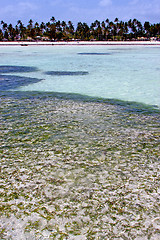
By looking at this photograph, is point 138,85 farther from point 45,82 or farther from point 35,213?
point 35,213

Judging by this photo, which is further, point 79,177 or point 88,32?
point 88,32

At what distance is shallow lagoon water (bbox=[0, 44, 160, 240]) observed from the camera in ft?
13.5

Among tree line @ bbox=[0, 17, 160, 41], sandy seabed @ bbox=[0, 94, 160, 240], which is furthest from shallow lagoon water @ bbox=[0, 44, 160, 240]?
tree line @ bbox=[0, 17, 160, 41]

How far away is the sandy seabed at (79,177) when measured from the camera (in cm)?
412

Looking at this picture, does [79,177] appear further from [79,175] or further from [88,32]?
[88,32]

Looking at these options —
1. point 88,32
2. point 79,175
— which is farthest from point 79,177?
point 88,32

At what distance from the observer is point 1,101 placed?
1236cm

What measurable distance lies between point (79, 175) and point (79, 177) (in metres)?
0.09

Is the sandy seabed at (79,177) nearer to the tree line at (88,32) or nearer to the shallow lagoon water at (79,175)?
the shallow lagoon water at (79,175)

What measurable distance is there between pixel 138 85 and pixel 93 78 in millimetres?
4405

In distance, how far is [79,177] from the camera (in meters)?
5.50

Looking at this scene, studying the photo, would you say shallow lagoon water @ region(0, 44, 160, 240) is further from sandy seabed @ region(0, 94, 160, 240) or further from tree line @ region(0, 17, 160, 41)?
tree line @ region(0, 17, 160, 41)

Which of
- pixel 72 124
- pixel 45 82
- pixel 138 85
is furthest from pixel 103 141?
pixel 45 82

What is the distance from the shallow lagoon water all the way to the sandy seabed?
0.06 feet
